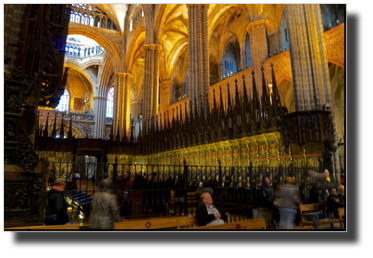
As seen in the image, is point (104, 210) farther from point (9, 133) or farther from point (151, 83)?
point (151, 83)

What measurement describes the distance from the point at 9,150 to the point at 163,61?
989 inches

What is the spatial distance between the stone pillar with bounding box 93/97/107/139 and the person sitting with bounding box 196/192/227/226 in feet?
94.3

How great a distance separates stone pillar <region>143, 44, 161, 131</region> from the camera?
60.1 ft

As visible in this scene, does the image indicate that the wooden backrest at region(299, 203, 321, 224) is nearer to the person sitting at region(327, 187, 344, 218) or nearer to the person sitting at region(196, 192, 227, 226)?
the person sitting at region(327, 187, 344, 218)

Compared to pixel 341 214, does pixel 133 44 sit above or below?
above

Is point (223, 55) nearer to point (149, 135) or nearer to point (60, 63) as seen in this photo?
point (149, 135)

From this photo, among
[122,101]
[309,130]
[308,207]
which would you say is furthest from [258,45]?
[308,207]

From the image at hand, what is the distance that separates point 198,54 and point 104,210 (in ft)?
37.9

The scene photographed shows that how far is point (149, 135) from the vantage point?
15594mm

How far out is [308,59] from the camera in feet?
26.6

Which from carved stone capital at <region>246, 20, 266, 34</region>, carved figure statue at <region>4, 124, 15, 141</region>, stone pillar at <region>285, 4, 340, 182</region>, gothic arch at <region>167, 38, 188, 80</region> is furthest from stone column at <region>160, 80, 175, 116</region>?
carved figure statue at <region>4, 124, 15, 141</region>

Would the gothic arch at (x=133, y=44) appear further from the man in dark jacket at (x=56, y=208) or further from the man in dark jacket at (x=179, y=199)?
the man in dark jacket at (x=56, y=208)

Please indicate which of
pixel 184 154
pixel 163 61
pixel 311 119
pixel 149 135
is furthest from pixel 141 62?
pixel 311 119

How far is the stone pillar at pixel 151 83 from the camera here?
18.3 meters
